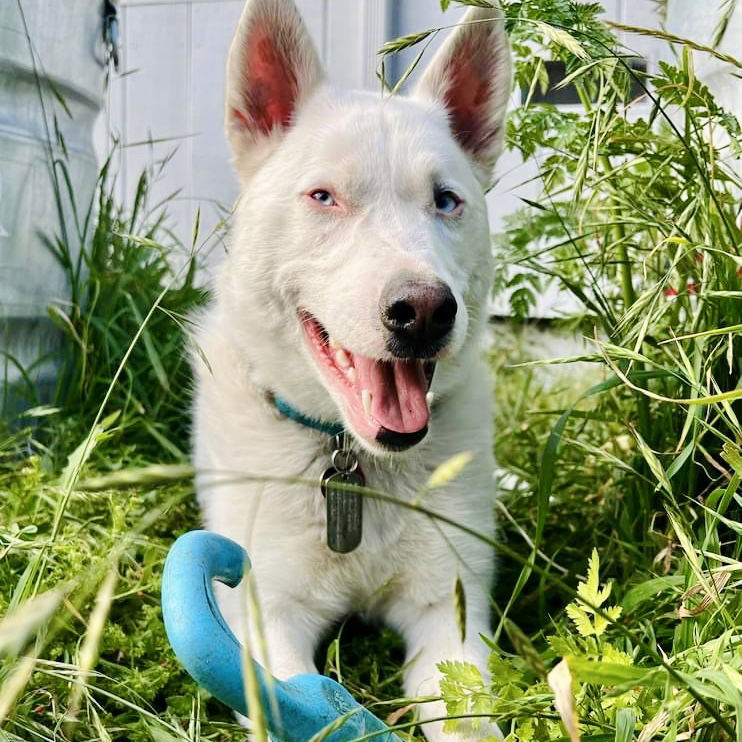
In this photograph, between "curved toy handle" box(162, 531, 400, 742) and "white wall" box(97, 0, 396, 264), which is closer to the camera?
"curved toy handle" box(162, 531, 400, 742)

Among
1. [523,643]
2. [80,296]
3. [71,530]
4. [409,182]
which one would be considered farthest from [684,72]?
[80,296]

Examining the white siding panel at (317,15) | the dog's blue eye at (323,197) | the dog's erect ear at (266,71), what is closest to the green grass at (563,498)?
the dog's blue eye at (323,197)

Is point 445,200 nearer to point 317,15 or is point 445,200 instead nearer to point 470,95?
point 470,95

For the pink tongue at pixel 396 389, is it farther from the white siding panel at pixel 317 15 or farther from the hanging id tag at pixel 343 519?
the white siding panel at pixel 317 15

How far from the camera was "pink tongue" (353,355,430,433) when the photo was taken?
164cm

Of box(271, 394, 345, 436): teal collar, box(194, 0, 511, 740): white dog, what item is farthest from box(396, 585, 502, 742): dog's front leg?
box(271, 394, 345, 436): teal collar

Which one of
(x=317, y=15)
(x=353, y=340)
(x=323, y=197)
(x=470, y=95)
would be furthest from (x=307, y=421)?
(x=317, y=15)

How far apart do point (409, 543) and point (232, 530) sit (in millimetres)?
400

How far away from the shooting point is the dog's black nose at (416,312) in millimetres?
1510

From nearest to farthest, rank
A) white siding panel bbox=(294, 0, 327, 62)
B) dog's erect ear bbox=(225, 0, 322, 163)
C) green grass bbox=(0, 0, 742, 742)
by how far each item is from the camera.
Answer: green grass bbox=(0, 0, 742, 742), dog's erect ear bbox=(225, 0, 322, 163), white siding panel bbox=(294, 0, 327, 62)

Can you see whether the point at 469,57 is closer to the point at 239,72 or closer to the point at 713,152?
the point at 239,72

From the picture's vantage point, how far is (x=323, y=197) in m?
1.81

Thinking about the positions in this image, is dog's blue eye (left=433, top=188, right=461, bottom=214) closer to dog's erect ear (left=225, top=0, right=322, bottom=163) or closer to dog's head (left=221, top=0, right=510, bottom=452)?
dog's head (left=221, top=0, right=510, bottom=452)

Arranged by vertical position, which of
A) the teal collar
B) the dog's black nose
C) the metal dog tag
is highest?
the dog's black nose
